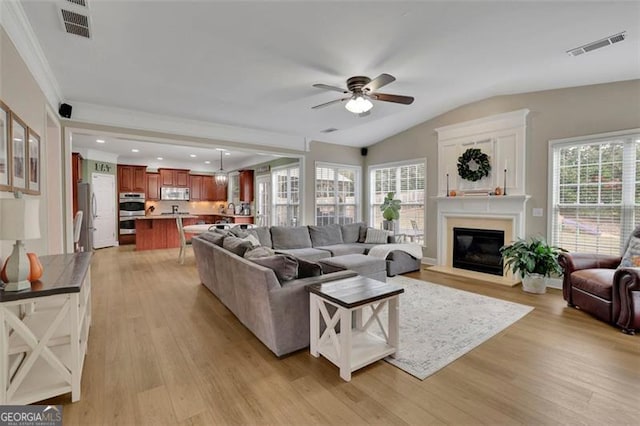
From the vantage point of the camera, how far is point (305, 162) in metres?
6.62

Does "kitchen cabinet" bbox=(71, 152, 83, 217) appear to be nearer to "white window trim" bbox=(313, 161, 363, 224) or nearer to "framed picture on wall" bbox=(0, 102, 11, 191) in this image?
"framed picture on wall" bbox=(0, 102, 11, 191)

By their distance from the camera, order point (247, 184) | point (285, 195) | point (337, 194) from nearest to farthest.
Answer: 1. point (337, 194)
2. point (285, 195)
3. point (247, 184)

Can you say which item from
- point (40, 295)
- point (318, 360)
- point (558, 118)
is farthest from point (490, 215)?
point (40, 295)

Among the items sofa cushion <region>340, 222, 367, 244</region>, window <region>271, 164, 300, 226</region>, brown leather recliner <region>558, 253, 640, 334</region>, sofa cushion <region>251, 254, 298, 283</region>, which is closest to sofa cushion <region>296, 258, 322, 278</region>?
sofa cushion <region>251, 254, 298, 283</region>

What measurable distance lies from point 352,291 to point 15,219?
2.22 m

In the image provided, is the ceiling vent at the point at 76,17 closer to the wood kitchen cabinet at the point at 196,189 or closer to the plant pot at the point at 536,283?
the plant pot at the point at 536,283

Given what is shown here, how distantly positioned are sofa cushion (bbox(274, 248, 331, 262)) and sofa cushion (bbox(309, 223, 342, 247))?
463 millimetres

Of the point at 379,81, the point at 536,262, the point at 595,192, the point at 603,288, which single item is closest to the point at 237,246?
the point at 379,81

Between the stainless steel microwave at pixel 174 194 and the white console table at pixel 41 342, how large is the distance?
27.1 ft

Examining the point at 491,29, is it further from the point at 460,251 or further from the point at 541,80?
the point at 460,251

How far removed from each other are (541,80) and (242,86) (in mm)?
4276

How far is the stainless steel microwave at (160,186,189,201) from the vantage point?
31.9 feet

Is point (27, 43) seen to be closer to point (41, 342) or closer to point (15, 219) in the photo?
point (15, 219)

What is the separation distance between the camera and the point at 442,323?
10.2 feet
